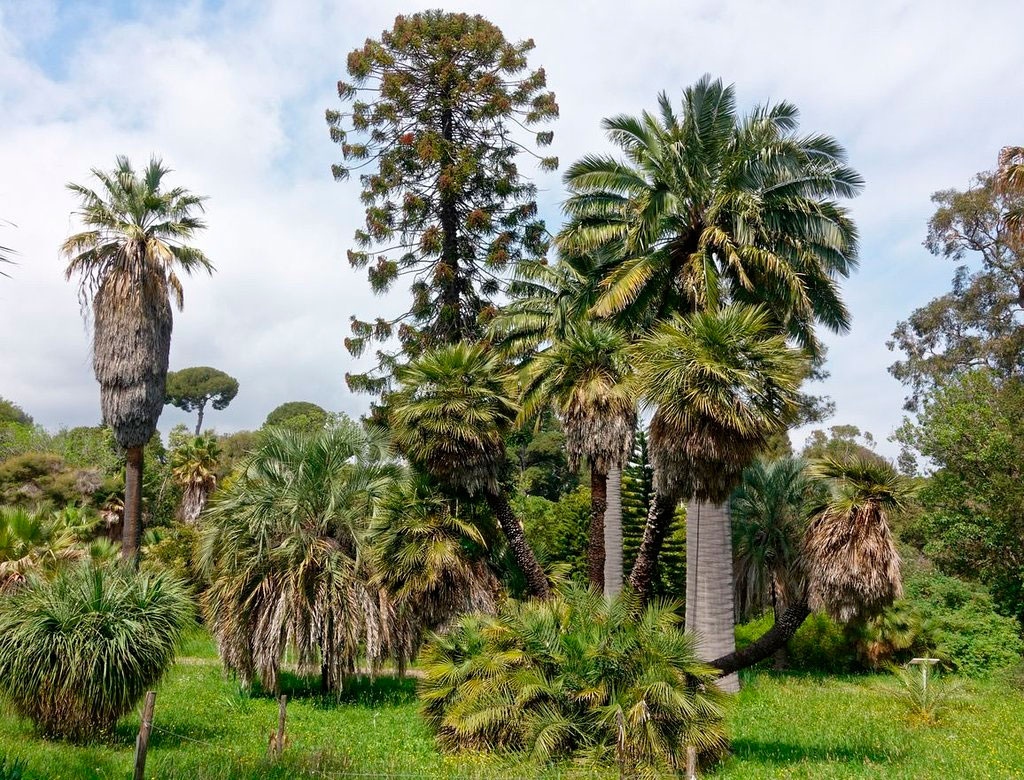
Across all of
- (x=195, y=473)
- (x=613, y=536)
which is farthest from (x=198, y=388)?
(x=613, y=536)

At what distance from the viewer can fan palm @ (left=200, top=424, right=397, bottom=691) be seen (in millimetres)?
18938

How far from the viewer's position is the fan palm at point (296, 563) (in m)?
18.9

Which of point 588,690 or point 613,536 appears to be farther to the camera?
point 613,536

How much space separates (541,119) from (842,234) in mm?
13821

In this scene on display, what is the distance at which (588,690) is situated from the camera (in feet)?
41.2

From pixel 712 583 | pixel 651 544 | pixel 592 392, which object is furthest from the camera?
pixel 712 583

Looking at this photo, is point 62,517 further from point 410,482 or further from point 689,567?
point 689,567

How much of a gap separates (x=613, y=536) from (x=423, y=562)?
23.0 ft

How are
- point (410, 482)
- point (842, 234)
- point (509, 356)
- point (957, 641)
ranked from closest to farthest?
point (842, 234), point (410, 482), point (509, 356), point (957, 641)

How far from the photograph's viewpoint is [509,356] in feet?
82.0

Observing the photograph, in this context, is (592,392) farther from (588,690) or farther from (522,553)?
(588,690)

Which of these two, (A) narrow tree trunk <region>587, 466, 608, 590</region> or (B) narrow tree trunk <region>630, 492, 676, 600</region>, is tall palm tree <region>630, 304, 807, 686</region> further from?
(A) narrow tree trunk <region>587, 466, 608, 590</region>

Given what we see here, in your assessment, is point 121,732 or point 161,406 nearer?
point 121,732

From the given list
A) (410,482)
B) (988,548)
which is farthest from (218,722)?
(988,548)
